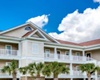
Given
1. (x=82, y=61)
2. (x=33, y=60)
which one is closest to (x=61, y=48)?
(x=82, y=61)

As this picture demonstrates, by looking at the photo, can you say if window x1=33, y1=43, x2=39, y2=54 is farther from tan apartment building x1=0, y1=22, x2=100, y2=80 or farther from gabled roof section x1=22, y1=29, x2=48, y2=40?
gabled roof section x1=22, y1=29, x2=48, y2=40

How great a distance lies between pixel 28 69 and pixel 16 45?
7.09 metres

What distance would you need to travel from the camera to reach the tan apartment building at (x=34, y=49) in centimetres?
3866

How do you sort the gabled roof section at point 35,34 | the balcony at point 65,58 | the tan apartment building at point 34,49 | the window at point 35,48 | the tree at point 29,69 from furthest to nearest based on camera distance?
the balcony at point 65,58
the window at point 35,48
the gabled roof section at point 35,34
the tan apartment building at point 34,49
the tree at point 29,69

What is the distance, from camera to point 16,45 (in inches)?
1614

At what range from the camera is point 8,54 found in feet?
125

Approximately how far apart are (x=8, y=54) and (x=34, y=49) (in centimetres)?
433

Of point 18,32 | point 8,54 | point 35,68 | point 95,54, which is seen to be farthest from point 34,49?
point 95,54

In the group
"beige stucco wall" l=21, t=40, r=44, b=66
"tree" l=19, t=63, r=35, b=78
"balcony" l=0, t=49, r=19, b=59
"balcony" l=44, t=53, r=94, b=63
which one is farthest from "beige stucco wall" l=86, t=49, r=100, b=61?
"tree" l=19, t=63, r=35, b=78

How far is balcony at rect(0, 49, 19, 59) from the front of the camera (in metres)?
37.6

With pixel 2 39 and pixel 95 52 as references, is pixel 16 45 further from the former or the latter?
pixel 95 52

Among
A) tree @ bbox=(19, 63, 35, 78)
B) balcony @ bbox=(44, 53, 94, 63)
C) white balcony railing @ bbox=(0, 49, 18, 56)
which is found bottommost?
tree @ bbox=(19, 63, 35, 78)

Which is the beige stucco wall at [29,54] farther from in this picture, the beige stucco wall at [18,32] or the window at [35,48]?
the beige stucco wall at [18,32]

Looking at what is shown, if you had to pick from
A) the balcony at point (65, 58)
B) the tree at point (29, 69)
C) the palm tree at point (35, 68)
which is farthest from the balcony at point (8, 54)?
the balcony at point (65, 58)
